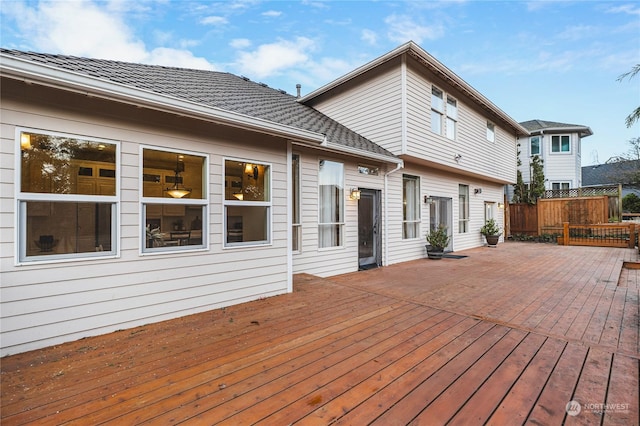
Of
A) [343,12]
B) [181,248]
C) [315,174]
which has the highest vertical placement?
[343,12]

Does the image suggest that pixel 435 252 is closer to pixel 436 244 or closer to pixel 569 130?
pixel 436 244

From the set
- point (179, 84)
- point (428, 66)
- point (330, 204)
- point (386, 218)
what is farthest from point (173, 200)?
point (428, 66)

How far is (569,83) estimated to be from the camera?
48.1 ft

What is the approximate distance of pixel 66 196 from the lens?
281 cm

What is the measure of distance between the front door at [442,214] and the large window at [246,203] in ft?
21.0

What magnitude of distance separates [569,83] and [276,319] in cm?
1939

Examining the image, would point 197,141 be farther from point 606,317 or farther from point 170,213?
point 606,317

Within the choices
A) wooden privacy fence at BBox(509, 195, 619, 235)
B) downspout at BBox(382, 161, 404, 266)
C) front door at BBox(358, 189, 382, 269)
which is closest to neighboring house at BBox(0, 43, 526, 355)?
front door at BBox(358, 189, 382, 269)

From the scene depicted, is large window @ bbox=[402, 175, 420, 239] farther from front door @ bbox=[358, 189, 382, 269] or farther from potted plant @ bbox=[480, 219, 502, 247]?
potted plant @ bbox=[480, 219, 502, 247]

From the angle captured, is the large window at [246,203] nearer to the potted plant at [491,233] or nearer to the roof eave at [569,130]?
the potted plant at [491,233]

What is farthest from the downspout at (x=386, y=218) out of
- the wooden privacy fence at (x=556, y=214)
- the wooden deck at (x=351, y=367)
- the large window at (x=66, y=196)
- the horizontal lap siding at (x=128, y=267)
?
the wooden privacy fence at (x=556, y=214)

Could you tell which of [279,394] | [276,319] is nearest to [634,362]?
[279,394]

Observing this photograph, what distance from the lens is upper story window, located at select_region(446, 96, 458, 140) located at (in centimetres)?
861

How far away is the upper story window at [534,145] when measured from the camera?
18.0 m
